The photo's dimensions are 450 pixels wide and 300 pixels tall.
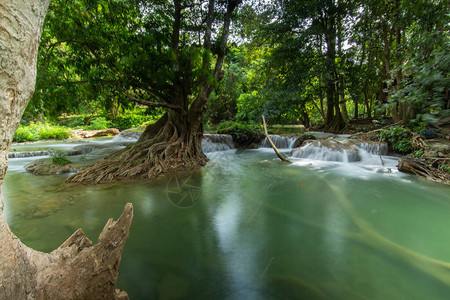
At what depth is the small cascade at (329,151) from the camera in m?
8.26

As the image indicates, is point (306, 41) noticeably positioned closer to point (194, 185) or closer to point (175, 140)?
point (175, 140)

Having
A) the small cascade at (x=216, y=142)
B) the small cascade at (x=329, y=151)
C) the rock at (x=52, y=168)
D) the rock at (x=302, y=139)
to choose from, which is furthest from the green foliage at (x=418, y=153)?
the rock at (x=52, y=168)

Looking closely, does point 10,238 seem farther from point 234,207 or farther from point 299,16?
point 299,16

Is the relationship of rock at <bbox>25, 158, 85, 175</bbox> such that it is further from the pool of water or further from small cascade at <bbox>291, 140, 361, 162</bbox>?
small cascade at <bbox>291, 140, 361, 162</bbox>

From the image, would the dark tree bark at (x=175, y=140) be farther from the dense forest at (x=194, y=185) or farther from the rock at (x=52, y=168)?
the rock at (x=52, y=168)

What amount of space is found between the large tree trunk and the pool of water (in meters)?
0.77

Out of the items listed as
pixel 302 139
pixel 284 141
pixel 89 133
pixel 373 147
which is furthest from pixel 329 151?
pixel 89 133

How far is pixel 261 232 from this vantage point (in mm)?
3168

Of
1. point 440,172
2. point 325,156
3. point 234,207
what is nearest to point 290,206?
point 234,207

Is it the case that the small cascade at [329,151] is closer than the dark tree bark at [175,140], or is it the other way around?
the dark tree bark at [175,140]

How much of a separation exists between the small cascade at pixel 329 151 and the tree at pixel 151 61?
15.0 ft

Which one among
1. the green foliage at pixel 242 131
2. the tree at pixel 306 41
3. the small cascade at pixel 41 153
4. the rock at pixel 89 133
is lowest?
the small cascade at pixel 41 153

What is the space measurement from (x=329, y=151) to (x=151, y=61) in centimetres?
741

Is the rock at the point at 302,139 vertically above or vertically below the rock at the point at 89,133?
below
